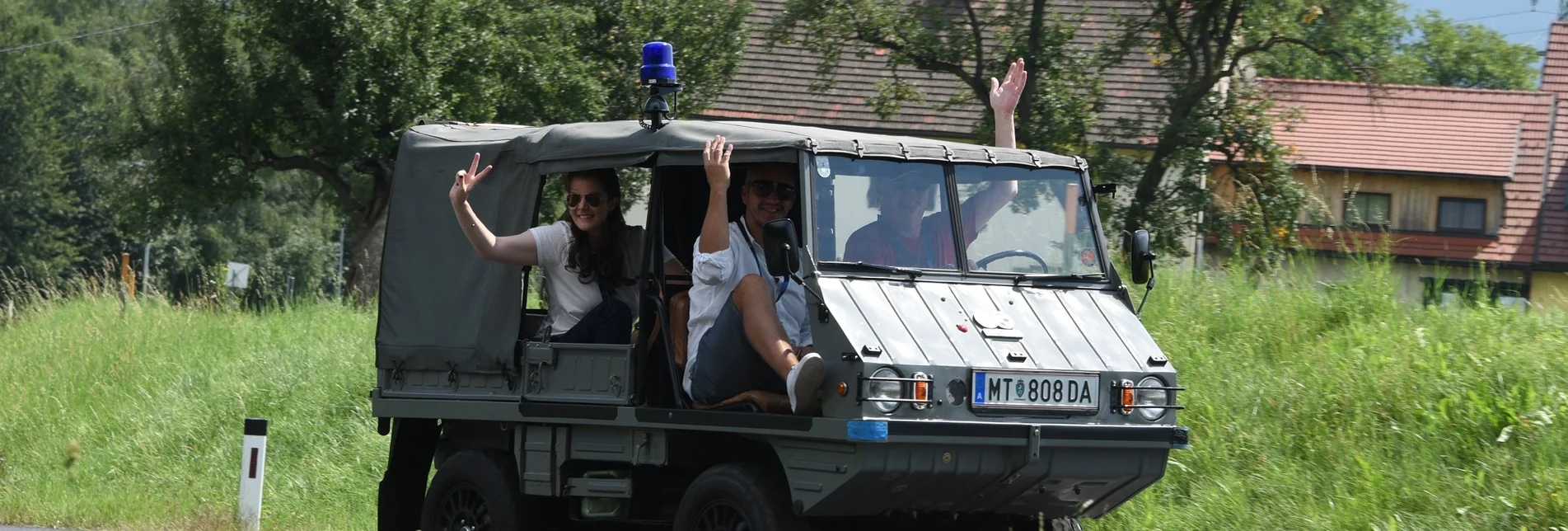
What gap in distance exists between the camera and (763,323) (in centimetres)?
791

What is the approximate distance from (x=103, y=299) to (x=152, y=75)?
899 inches

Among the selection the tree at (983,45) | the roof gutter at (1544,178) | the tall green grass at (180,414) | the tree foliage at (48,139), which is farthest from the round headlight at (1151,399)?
the tree foliage at (48,139)

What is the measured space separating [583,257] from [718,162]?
1404 millimetres

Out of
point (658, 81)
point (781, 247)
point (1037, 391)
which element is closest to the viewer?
point (781, 247)

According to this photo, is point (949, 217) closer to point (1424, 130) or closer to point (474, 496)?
point (474, 496)

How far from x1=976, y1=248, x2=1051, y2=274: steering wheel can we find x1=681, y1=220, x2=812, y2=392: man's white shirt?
2.87 feet

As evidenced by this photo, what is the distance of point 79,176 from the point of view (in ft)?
236

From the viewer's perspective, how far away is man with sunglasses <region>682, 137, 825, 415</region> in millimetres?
7984

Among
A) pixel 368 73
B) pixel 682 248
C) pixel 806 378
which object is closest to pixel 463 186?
pixel 682 248

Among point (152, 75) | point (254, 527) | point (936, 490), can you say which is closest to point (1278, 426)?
point (936, 490)

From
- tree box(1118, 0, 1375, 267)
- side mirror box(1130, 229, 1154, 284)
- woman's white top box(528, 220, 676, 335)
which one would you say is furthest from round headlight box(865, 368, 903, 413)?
tree box(1118, 0, 1375, 267)

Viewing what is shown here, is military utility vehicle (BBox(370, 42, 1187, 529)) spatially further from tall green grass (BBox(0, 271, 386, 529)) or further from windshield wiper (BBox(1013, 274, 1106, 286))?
tall green grass (BBox(0, 271, 386, 529))

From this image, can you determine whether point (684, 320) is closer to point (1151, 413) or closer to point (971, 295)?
point (971, 295)

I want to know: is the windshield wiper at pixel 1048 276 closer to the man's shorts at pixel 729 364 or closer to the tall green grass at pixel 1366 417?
the man's shorts at pixel 729 364
